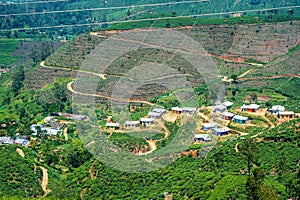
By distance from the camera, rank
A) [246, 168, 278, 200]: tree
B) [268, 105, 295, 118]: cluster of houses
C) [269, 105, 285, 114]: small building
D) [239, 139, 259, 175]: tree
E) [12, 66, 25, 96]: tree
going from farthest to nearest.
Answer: [12, 66, 25, 96]: tree, [269, 105, 285, 114]: small building, [268, 105, 295, 118]: cluster of houses, [239, 139, 259, 175]: tree, [246, 168, 278, 200]: tree

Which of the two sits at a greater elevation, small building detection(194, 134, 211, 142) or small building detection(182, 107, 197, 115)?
small building detection(194, 134, 211, 142)

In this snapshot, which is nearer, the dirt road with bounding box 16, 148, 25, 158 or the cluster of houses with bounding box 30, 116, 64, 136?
the dirt road with bounding box 16, 148, 25, 158

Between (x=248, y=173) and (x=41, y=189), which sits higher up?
(x=248, y=173)

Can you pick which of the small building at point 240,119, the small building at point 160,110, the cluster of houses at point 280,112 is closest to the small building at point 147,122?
the small building at point 160,110

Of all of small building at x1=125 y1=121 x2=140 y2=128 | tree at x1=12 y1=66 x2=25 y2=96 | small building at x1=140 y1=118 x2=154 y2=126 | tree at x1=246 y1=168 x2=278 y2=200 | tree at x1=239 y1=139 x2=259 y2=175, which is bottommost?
tree at x1=12 y1=66 x2=25 y2=96

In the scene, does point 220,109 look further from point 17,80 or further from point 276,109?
point 17,80

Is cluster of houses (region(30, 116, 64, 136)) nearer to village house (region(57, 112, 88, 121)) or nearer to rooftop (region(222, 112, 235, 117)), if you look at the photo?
village house (region(57, 112, 88, 121))

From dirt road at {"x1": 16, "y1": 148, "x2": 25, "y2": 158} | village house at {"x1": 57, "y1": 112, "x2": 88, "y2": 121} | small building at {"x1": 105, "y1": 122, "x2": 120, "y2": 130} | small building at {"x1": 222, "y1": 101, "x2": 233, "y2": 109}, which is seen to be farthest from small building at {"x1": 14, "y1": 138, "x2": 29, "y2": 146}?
small building at {"x1": 222, "y1": 101, "x2": 233, "y2": 109}

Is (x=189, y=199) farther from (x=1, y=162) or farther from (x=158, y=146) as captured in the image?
(x=1, y=162)

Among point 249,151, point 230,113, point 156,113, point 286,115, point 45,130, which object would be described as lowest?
point 45,130

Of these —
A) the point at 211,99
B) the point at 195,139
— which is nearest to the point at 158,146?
the point at 195,139

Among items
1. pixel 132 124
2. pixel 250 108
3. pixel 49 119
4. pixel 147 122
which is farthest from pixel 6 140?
pixel 250 108
